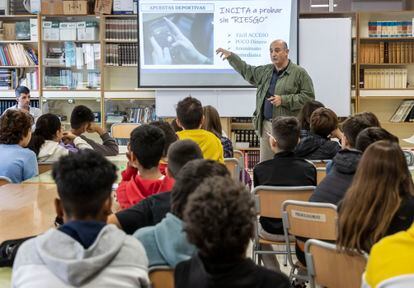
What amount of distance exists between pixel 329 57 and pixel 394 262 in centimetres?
572

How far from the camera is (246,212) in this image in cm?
130

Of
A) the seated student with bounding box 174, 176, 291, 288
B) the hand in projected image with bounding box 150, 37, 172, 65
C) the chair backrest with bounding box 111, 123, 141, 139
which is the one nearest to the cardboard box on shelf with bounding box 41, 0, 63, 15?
the hand in projected image with bounding box 150, 37, 172, 65

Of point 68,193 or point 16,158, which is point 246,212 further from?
point 16,158

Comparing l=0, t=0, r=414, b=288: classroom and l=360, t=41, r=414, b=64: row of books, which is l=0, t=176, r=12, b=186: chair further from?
l=360, t=41, r=414, b=64: row of books

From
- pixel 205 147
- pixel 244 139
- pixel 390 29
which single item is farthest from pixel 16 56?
pixel 390 29

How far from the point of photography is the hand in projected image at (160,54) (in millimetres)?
6895

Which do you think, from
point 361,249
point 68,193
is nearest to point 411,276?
point 361,249

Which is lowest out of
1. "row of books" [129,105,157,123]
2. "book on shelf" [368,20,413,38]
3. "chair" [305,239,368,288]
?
"chair" [305,239,368,288]

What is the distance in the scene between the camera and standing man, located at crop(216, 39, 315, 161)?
5074 mm

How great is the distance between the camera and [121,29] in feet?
23.5

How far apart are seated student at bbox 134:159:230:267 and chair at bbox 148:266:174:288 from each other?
0.09 ft

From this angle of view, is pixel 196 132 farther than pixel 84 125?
No

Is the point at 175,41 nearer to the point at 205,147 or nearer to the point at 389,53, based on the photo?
the point at 389,53

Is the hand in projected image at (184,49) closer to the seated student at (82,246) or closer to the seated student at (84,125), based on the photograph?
the seated student at (84,125)
